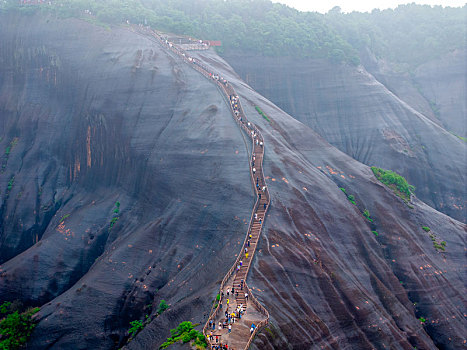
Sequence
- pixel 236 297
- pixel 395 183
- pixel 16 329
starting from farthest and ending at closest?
pixel 395 183, pixel 16 329, pixel 236 297

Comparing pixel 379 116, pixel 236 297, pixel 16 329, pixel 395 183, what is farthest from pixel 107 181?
pixel 379 116

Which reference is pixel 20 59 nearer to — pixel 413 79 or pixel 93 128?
pixel 93 128

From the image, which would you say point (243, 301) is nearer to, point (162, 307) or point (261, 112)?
point (162, 307)

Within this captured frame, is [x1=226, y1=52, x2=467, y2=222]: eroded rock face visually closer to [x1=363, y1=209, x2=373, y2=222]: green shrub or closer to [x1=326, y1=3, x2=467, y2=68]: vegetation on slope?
[x1=326, y1=3, x2=467, y2=68]: vegetation on slope

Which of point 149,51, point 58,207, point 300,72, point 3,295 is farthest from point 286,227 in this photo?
point 300,72

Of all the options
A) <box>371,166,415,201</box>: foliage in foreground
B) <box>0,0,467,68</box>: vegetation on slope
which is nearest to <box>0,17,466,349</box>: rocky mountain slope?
<box>371,166,415,201</box>: foliage in foreground

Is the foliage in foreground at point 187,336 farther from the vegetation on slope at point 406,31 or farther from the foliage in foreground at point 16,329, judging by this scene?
the vegetation on slope at point 406,31

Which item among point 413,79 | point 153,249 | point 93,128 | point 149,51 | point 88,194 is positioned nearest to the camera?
point 153,249
